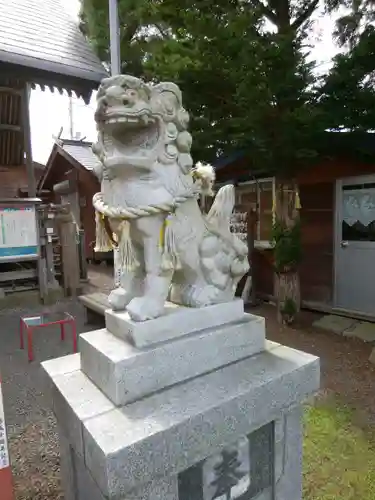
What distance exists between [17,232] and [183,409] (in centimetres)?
590

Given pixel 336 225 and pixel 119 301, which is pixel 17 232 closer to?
pixel 119 301

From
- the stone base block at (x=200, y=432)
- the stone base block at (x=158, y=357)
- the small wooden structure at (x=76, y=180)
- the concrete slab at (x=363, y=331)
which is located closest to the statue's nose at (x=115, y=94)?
the stone base block at (x=158, y=357)

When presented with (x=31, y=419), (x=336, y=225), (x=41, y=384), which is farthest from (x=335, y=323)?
(x=31, y=419)

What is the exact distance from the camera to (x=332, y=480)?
234 cm

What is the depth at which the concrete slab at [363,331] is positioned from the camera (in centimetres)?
466

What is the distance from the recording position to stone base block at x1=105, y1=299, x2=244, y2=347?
1550mm

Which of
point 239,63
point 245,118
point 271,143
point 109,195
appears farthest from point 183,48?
point 109,195

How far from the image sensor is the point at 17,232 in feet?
20.8

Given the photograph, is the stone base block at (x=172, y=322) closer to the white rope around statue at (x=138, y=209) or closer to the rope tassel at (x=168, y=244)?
the rope tassel at (x=168, y=244)

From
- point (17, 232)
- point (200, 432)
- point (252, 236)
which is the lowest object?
point (200, 432)

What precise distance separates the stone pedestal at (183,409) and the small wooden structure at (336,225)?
3.51 meters

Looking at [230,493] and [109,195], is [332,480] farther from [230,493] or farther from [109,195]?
[109,195]

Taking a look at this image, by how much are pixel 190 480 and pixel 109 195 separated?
1314 millimetres

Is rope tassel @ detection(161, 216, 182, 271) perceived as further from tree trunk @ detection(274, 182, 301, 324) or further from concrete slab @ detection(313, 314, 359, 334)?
concrete slab @ detection(313, 314, 359, 334)
